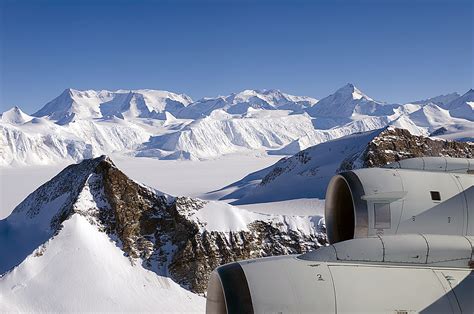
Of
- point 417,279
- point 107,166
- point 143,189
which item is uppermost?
point 107,166

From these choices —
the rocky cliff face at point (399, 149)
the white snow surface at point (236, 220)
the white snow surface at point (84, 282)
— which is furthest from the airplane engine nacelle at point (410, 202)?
the rocky cliff face at point (399, 149)

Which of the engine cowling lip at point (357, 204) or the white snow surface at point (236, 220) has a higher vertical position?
the engine cowling lip at point (357, 204)

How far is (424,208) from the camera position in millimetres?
16203

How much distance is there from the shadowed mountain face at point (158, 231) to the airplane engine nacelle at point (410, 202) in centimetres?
3570

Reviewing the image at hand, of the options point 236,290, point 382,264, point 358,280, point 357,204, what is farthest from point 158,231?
point 358,280

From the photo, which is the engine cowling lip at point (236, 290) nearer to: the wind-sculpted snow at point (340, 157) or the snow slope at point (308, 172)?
the wind-sculpted snow at point (340, 157)

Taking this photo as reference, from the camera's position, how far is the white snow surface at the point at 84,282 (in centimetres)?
3984

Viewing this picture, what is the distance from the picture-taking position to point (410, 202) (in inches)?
642

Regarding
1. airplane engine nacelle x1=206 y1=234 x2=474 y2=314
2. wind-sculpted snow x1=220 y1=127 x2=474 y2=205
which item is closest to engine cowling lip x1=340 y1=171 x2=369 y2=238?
airplane engine nacelle x1=206 y1=234 x2=474 y2=314

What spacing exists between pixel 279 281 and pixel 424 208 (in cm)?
771

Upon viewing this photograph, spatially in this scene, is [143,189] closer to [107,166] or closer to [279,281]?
[107,166]

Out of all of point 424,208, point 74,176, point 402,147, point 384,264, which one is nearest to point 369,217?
point 424,208

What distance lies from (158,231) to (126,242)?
4.42 meters

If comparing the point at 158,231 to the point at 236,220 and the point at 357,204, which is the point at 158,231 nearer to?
the point at 236,220
